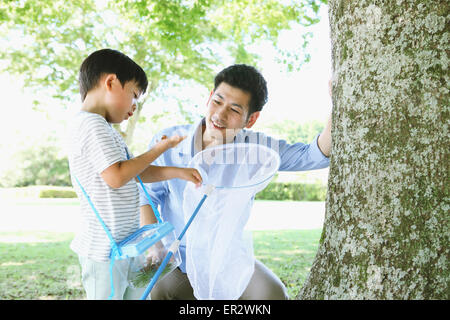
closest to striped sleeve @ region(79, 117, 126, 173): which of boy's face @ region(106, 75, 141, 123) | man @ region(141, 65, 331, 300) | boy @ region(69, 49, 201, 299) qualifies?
boy @ region(69, 49, 201, 299)

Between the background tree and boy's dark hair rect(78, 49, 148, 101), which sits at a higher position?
the background tree

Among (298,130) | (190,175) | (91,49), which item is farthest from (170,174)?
(298,130)

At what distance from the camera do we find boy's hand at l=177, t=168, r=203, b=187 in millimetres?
2148

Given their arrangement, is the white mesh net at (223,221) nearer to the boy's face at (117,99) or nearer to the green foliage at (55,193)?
the boy's face at (117,99)

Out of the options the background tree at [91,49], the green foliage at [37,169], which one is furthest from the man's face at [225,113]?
the green foliage at [37,169]

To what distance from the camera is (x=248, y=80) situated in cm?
264

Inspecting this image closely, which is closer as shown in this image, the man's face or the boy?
the boy

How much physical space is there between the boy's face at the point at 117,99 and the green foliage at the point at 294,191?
18.0 metres

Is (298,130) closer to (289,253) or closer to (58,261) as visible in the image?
(289,253)

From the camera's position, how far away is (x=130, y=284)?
203cm

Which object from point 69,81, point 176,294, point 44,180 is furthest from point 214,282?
point 44,180

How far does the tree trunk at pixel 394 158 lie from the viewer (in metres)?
1.68

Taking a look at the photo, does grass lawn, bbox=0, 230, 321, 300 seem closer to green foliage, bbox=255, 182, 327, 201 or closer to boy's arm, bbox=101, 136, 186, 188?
boy's arm, bbox=101, 136, 186, 188

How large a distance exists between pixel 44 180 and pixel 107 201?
102ft
